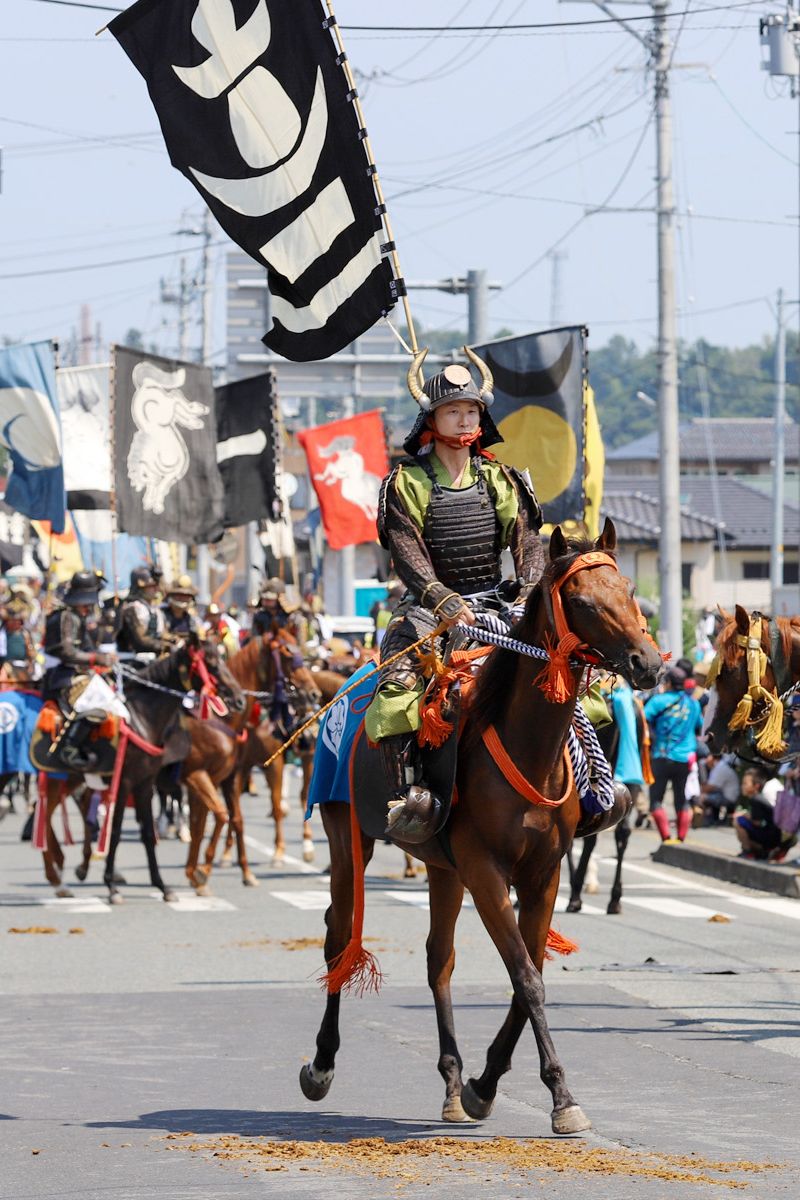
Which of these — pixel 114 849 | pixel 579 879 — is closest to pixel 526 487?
pixel 579 879

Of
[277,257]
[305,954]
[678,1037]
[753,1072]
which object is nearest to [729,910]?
[305,954]

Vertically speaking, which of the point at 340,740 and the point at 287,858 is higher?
the point at 340,740

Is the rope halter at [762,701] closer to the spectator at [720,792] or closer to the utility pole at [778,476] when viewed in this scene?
the spectator at [720,792]

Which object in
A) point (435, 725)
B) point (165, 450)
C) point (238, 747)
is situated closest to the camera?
point (435, 725)

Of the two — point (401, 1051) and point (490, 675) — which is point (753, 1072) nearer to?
point (401, 1051)

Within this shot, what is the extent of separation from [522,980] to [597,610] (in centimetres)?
145

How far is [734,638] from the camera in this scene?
39.7ft

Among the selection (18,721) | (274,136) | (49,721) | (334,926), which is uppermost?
(274,136)

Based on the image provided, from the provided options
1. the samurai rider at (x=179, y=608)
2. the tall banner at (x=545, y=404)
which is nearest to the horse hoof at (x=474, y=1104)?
the samurai rider at (x=179, y=608)

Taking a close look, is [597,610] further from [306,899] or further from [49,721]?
[49,721]

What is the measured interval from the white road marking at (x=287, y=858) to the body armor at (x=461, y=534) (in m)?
12.6

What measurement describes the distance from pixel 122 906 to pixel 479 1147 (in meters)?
10.8

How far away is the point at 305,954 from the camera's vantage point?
15.1 m

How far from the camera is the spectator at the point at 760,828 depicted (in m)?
20.3
